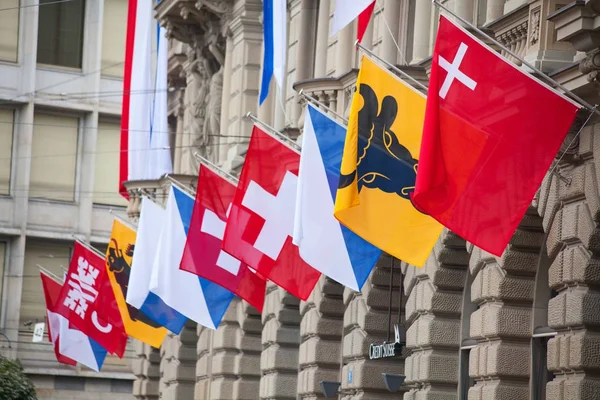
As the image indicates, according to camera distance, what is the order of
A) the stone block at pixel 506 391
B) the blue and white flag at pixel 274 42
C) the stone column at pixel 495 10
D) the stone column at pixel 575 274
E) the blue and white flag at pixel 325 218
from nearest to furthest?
the stone column at pixel 575 274, the stone block at pixel 506 391, the blue and white flag at pixel 325 218, the stone column at pixel 495 10, the blue and white flag at pixel 274 42

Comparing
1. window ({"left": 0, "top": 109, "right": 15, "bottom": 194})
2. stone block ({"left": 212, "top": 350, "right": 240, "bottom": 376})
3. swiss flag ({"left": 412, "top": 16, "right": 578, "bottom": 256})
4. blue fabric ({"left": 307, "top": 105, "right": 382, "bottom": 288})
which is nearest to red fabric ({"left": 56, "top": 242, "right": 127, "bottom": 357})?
stone block ({"left": 212, "top": 350, "right": 240, "bottom": 376})

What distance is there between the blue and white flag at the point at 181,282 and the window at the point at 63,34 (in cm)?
2987

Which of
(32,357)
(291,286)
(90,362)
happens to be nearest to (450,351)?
(291,286)

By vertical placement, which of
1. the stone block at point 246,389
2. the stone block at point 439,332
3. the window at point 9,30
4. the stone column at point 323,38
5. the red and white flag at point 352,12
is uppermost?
the window at point 9,30

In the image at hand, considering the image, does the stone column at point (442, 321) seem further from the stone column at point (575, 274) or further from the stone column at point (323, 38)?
the stone column at point (323, 38)

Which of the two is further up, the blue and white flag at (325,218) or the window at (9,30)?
the window at (9,30)

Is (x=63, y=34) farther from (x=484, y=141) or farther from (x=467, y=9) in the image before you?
(x=484, y=141)

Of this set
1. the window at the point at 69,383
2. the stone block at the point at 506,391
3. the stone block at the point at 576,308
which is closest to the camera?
the stone block at the point at 576,308

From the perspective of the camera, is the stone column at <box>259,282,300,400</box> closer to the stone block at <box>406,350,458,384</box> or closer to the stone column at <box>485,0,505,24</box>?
the stone block at <box>406,350,458,384</box>

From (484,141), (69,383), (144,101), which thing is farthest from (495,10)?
(69,383)

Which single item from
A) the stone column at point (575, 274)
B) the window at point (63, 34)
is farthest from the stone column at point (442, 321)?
the window at point (63, 34)

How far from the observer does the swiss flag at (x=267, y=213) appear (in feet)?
68.9

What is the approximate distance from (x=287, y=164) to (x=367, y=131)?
16.2ft

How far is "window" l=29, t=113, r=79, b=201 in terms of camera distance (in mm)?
53531
